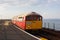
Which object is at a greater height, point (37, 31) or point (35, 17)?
point (35, 17)

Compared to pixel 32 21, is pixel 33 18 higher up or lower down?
higher up

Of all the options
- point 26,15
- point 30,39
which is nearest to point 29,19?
point 26,15

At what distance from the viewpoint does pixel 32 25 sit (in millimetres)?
30797

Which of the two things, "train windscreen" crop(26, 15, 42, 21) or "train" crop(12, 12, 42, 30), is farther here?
"train windscreen" crop(26, 15, 42, 21)

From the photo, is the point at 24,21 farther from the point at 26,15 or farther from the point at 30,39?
the point at 30,39

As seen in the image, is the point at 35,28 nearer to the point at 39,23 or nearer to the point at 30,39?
the point at 39,23

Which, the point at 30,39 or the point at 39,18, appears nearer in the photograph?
the point at 30,39

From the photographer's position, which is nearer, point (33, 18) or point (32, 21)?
point (32, 21)

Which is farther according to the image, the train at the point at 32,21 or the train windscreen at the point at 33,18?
the train windscreen at the point at 33,18

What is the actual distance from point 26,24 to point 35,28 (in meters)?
1.39

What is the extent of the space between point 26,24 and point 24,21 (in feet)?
2.78

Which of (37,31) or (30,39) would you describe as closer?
(30,39)

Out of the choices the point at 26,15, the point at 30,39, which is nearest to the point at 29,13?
the point at 26,15

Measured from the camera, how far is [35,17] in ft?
104
